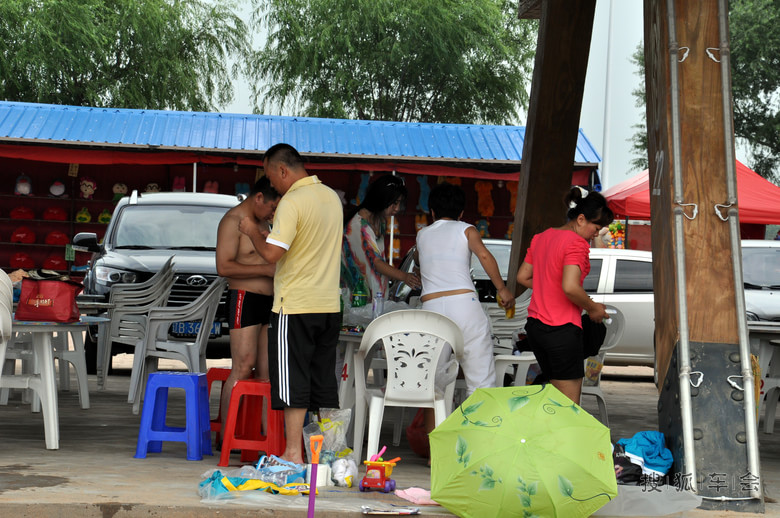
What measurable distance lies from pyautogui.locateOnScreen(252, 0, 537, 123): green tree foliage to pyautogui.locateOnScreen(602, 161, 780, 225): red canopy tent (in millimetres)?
13627

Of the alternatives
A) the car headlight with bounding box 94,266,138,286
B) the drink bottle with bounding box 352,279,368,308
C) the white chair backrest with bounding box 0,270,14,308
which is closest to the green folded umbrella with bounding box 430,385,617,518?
the drink bottle with bounding box 352,279,368,308

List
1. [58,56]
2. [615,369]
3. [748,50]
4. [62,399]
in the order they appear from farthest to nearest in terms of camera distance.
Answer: [748,50], [58,56], [615,369], [62,399]

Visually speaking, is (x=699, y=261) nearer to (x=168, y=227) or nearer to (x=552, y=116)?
(x=552, y=116)

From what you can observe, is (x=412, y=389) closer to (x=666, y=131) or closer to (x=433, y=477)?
(x=433, y=477)

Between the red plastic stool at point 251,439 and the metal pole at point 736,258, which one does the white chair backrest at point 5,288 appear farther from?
the metal pole at point 736,258

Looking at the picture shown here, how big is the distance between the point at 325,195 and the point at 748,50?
1101 inches

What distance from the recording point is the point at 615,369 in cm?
1627

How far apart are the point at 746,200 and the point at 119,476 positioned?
545 inches

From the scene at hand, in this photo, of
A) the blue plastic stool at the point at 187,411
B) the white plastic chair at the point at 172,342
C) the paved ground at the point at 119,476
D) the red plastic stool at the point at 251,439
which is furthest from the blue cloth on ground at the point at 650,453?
the white plastic chair at the point at 172,342

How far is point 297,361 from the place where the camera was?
18.9ft

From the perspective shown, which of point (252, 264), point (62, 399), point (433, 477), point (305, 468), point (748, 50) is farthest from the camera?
point (748, 50)

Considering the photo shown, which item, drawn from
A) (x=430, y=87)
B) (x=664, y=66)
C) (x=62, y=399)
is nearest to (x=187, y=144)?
(x=62, y=399)

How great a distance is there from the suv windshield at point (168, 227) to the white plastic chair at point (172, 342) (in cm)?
275

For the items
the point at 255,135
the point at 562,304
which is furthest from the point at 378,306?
the point at 255,135
